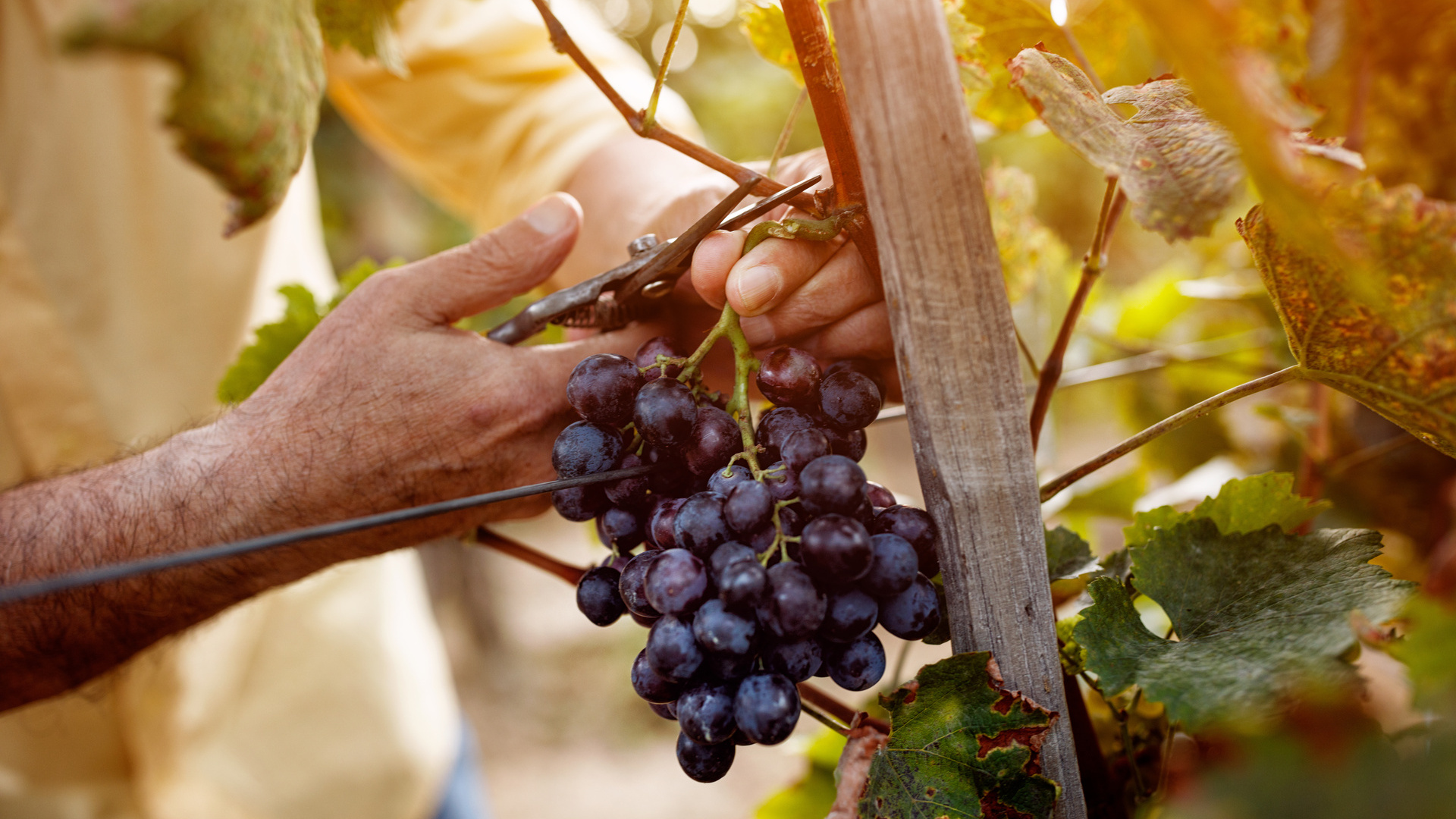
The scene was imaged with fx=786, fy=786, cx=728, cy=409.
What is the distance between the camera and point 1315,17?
0.93 m

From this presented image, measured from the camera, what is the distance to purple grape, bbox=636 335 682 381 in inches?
20.6

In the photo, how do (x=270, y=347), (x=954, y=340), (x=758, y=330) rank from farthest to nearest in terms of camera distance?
1. (x=270, y=347)
2. (x=758, y=330)
3. (x=954, y=340)

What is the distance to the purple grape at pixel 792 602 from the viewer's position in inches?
16.3

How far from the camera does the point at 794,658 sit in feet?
1.48

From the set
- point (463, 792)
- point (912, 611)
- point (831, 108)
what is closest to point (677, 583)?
point (912, 611)

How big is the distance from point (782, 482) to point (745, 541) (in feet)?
0.13

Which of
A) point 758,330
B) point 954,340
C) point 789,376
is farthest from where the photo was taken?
point 758,330

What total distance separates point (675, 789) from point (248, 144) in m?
3.51

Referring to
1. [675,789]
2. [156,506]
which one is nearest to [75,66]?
[156,506]

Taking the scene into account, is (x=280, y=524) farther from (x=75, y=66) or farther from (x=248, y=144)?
(x=75, y=66)

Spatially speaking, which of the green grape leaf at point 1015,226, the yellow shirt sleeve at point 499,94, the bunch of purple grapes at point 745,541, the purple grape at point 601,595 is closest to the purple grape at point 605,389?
the bunch of purple grapes at point 745,541

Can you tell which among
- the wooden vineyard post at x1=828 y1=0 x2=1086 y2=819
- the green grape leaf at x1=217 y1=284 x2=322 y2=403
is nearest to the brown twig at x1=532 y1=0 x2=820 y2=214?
the wooden vineyard post at x1=828 y1=0 x2=1086 y2=819

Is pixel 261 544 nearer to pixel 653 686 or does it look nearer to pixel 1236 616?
pixel 653 686

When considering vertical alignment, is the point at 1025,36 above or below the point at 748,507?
above
